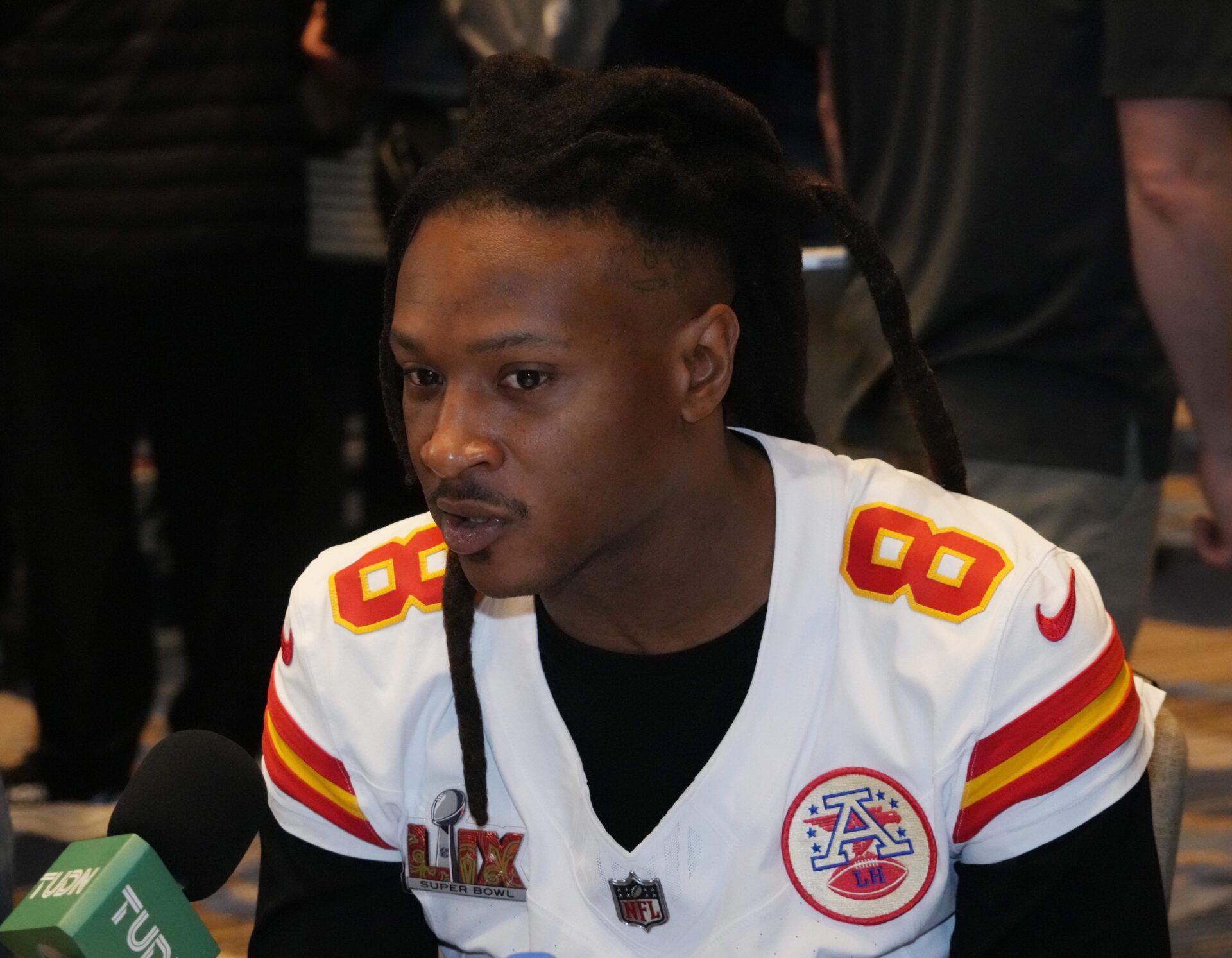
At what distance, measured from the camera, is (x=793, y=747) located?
1.66 meters

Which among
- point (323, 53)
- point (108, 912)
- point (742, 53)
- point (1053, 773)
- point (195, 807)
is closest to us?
point (108, 912)

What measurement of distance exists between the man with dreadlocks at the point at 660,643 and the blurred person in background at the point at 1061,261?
307mm

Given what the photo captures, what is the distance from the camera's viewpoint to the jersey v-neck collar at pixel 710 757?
1.67m

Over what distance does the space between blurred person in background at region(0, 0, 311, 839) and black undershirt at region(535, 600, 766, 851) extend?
1730mm

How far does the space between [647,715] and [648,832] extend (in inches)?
4.3

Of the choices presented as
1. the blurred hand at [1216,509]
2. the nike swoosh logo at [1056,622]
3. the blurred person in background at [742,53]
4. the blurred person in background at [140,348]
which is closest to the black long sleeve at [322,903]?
the nike swoosh logo at [1056,622]

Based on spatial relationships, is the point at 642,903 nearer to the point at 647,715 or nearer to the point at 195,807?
the point at 647,715

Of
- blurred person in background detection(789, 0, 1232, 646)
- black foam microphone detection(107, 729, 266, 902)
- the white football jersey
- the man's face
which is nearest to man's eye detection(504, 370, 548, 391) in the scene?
the man's face

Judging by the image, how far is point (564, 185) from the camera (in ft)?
5.40

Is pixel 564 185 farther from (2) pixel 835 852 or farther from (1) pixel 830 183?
(2) pixel 835 852

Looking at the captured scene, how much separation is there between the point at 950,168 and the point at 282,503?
5.90 ft

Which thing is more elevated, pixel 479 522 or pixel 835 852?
pixel 479 522

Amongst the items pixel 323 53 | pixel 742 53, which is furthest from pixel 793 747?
pixel 323 53

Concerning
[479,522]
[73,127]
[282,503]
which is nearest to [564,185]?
[479,522]
